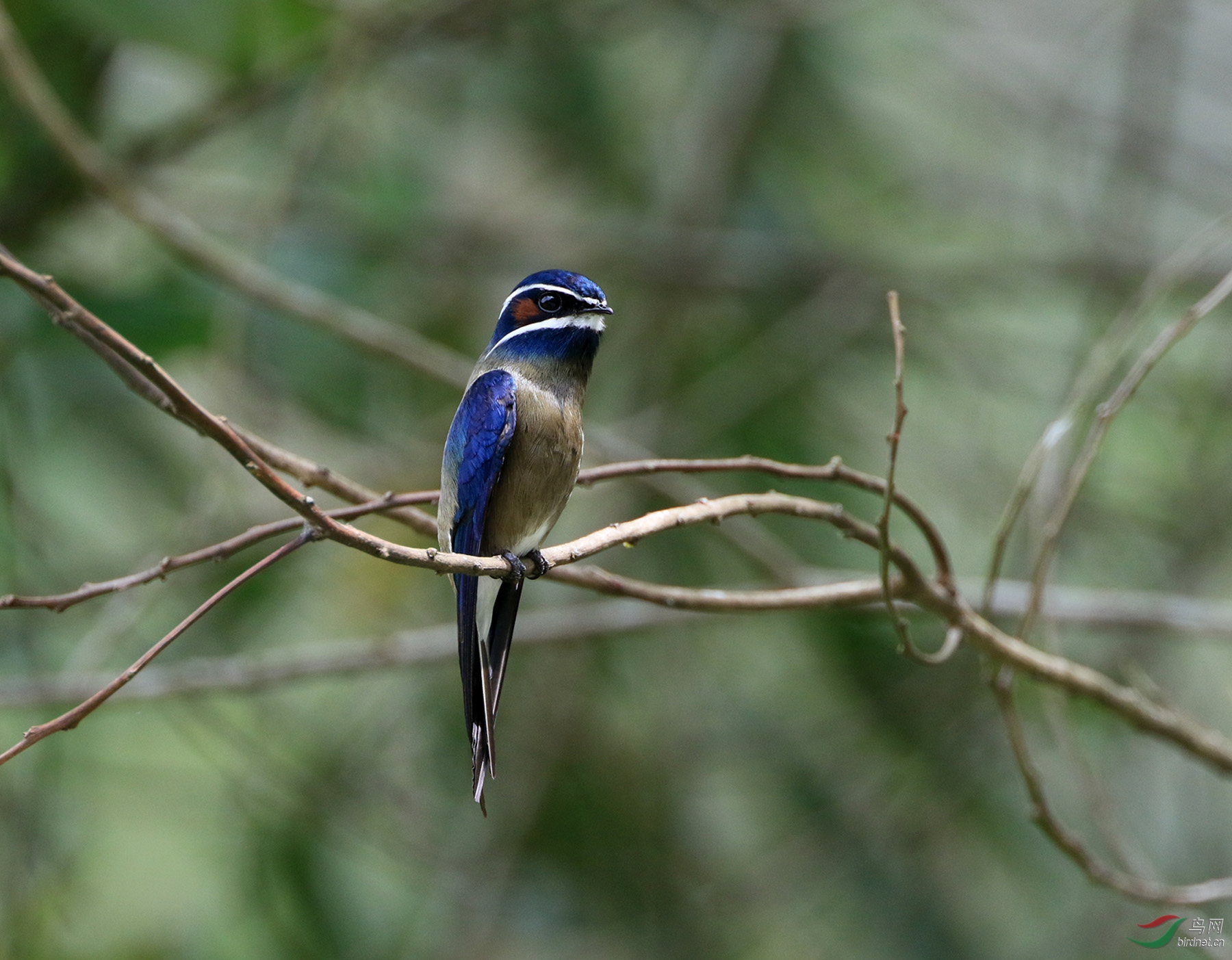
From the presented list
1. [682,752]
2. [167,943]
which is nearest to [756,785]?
[682,752]

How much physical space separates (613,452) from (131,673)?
278 cm

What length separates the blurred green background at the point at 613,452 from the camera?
5.16 m

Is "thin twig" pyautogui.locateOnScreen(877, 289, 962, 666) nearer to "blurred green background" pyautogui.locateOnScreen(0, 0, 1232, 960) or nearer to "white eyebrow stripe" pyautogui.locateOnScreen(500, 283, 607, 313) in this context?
"white eyebrow stripe" pyautogui.locateOnScreen(500, 283, 607, 313)

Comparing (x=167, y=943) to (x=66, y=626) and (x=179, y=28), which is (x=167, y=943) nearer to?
(x=66, y=626)

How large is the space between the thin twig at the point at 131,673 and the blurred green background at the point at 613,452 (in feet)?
8.76

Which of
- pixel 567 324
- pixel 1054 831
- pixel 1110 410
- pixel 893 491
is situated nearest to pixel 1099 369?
pixel 1110 410

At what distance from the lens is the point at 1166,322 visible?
677cm

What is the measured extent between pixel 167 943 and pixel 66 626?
64.7 inches

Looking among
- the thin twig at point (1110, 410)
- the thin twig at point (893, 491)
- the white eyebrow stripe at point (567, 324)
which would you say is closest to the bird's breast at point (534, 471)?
the white eyebrow stripe at point (567, 324)

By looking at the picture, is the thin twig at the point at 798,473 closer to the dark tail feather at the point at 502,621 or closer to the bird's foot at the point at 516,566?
the bird's foot at the point at 516,566

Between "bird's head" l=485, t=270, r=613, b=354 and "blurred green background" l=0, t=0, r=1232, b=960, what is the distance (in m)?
1.43

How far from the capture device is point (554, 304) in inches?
130

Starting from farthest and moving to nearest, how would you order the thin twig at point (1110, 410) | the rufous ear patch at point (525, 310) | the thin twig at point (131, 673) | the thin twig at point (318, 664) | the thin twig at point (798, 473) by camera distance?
the thin twig at point (318, 664)
the rufous ear patch at point (525, 310)
the thin twig at point (1110, 410)
the thin twig at point (798, 473)
the thin twig at point (131, 673)
